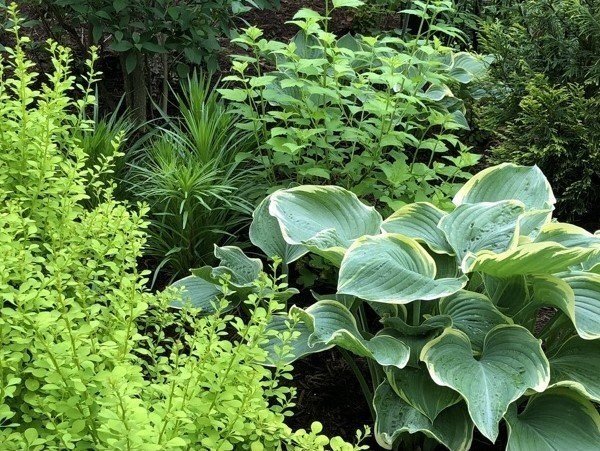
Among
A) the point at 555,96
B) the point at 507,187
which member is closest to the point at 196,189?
the point at 507,187

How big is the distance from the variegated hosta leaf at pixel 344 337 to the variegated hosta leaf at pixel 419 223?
0.43m

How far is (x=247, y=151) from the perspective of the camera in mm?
4195

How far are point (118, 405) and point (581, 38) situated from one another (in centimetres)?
338

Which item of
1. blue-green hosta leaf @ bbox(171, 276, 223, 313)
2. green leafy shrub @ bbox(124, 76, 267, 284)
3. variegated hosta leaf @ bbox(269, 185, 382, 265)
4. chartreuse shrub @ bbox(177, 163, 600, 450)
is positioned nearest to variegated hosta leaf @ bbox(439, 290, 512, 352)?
chartreuse shrub @ bbox(177, 163, 600, 450)

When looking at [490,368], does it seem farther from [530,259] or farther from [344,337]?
[344,337]

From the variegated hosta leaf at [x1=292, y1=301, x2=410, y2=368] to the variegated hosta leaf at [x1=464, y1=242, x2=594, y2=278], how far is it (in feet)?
1.28

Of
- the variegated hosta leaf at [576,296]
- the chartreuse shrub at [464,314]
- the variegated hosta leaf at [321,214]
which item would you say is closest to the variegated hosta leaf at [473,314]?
the chartreuse shrub at [464,314]

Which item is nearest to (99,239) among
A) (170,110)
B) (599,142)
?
(599,142)

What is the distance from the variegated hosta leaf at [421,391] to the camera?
2684 mm

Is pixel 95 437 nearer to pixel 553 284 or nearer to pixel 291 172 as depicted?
pixel 553 284

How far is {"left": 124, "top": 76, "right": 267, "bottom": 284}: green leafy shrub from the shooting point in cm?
369

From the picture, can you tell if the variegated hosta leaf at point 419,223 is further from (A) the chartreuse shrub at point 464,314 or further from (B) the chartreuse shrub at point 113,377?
(B) the chartreuse shrub at point 113,377

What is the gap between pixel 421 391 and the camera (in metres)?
2.74

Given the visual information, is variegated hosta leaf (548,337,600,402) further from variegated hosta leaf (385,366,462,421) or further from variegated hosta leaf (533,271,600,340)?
variegated hosta leaf (385,366,462,421)
